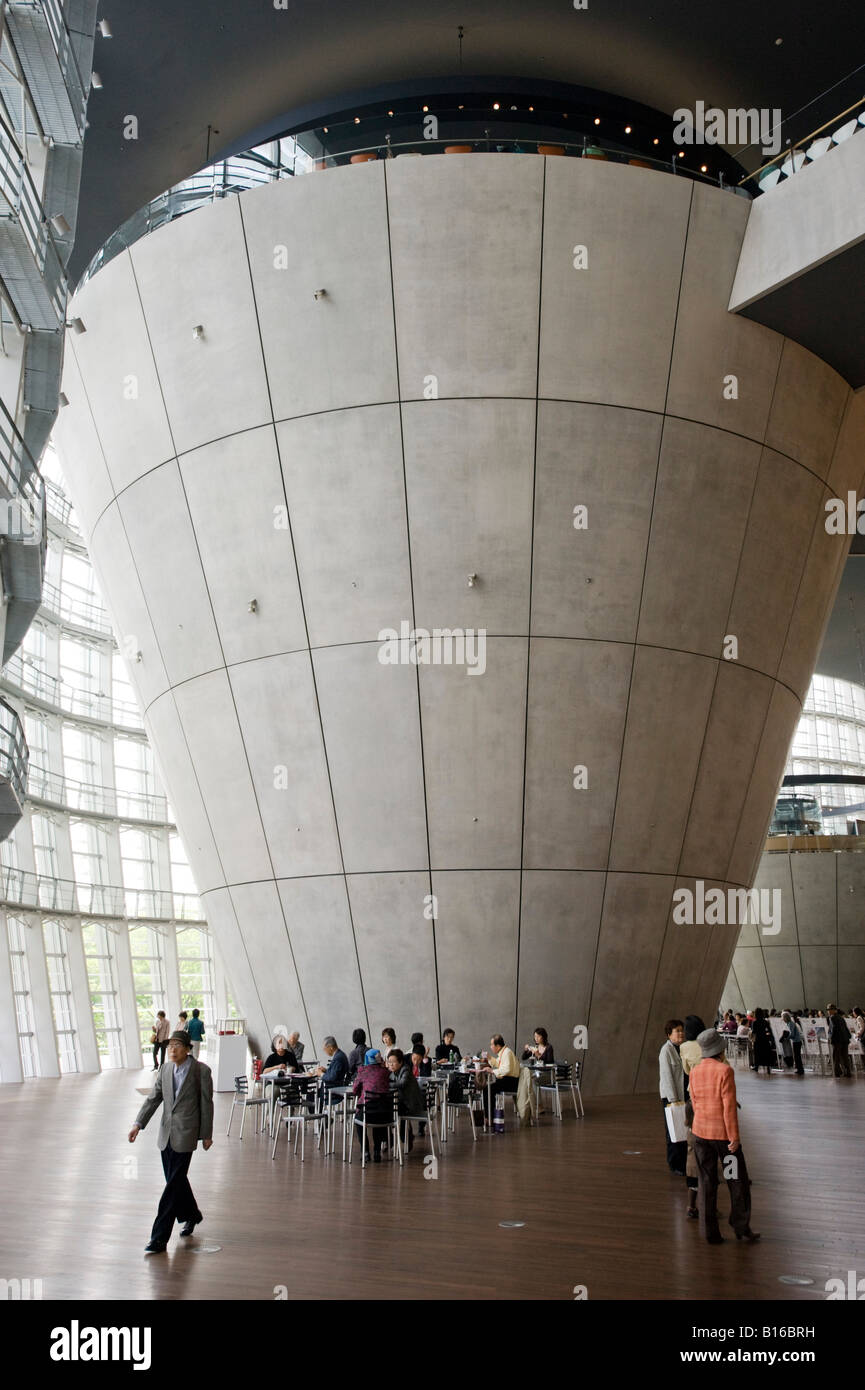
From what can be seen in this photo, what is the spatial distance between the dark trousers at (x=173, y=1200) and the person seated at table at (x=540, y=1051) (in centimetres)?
794

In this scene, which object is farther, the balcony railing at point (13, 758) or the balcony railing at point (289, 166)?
the balcony railing at point (289, 166)

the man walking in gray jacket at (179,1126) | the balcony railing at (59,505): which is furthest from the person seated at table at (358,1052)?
the balcony railing at (59,505)

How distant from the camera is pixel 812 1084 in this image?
2238 centimetres

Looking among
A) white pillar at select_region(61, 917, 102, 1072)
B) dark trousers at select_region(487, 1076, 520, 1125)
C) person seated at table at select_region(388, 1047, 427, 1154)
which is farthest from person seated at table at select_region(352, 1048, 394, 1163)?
white pillar at select_region(61, 917, 102, 1072)

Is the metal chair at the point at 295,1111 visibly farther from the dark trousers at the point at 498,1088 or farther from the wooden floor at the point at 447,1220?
the dark trousers at the point at 498,1088

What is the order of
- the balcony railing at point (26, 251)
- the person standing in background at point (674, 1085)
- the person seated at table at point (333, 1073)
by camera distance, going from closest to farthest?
the person standing in background at point (674, 1085), the balcony railing at point (26, 251), the person seated at table at point (333, 1073)

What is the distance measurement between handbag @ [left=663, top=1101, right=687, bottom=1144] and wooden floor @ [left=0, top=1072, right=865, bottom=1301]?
45 cm

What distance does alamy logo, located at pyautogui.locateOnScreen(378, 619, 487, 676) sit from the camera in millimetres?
17234

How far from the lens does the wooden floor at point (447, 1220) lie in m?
6.71

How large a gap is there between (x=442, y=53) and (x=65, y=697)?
2522 cm

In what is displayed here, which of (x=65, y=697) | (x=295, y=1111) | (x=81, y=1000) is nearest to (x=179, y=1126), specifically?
(x=295, y=1111)

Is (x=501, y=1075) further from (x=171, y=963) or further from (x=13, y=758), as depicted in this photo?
(x=171, y=963)

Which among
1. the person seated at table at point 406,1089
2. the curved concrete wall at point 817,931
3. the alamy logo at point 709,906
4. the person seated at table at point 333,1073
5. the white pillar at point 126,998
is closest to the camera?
the person seated at table at point 406,1089
